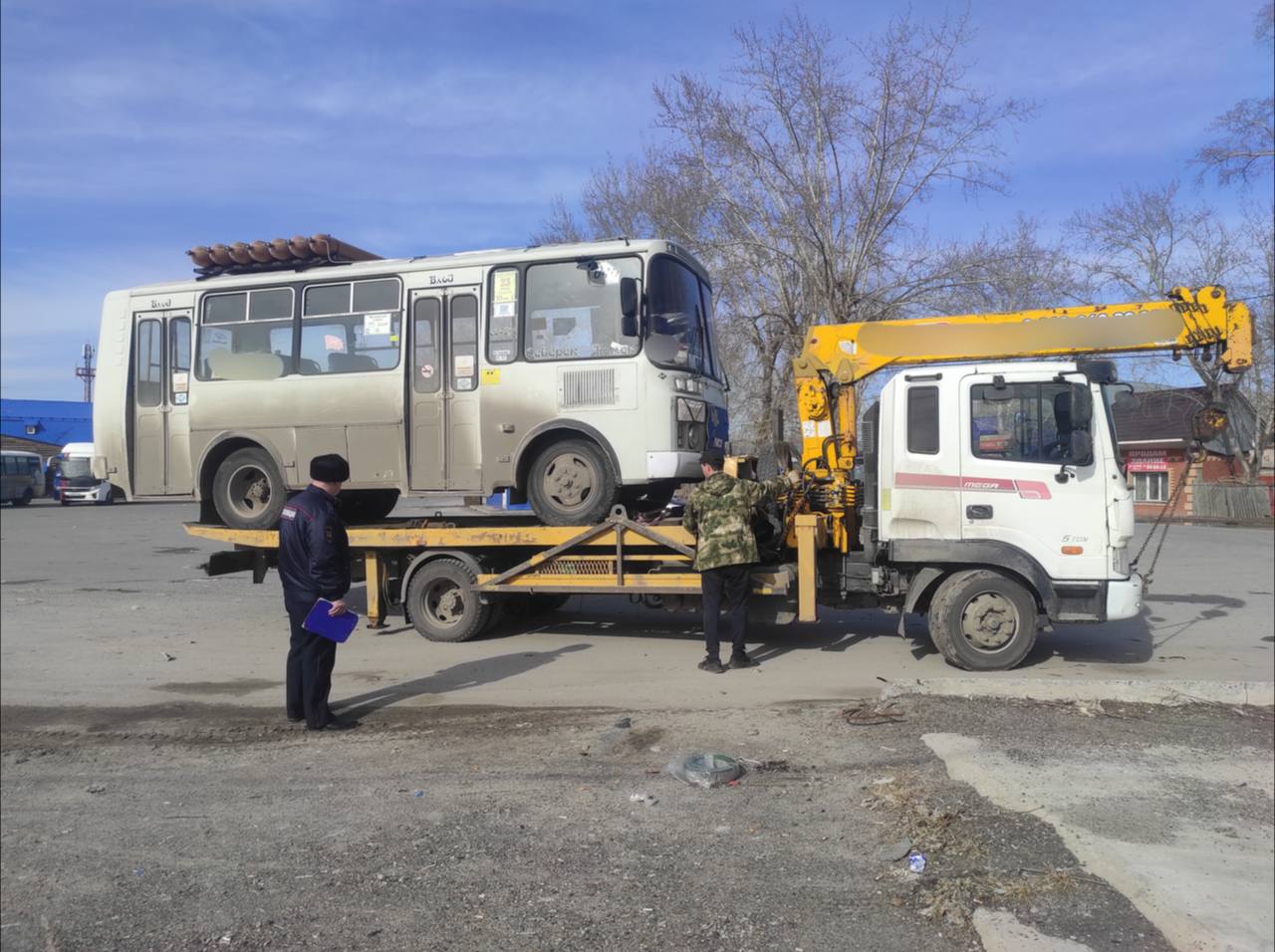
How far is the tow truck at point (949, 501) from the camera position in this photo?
7371 millimetres

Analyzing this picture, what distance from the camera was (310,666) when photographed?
6.16 meters

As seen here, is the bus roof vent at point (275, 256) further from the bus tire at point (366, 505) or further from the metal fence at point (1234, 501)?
the metal fence at point (1234, 501)

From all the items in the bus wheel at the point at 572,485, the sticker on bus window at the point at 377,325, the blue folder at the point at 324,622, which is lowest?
A: the blue folder at the point at 324,622

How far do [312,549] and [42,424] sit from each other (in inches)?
2108

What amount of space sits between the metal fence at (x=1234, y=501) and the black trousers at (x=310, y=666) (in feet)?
104

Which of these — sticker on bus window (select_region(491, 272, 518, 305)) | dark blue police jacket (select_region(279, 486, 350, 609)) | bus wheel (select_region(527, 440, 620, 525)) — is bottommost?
dark blue police jacket (select_region(279, 486, 350, 609))

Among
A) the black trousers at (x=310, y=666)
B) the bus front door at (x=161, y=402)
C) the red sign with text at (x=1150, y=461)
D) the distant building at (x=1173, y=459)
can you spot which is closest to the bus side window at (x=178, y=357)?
the bus front door at (x=161, y=402)

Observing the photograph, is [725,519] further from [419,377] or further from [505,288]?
[419,377]

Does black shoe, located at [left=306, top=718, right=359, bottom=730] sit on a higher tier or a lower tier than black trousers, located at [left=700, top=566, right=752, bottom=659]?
lower

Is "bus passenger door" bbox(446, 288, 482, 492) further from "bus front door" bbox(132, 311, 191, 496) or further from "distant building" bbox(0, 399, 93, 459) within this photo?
"distant building" bbox(0, 399, 93, 459)

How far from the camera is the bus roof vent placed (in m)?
9.09

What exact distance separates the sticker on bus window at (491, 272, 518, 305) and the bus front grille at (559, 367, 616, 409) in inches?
35.0

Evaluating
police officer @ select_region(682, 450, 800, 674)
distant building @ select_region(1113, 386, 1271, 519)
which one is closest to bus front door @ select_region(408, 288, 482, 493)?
police officer @ select_region(682, 450, 800, 674)

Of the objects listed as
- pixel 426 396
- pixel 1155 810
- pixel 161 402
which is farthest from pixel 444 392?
pixel 1155 810
